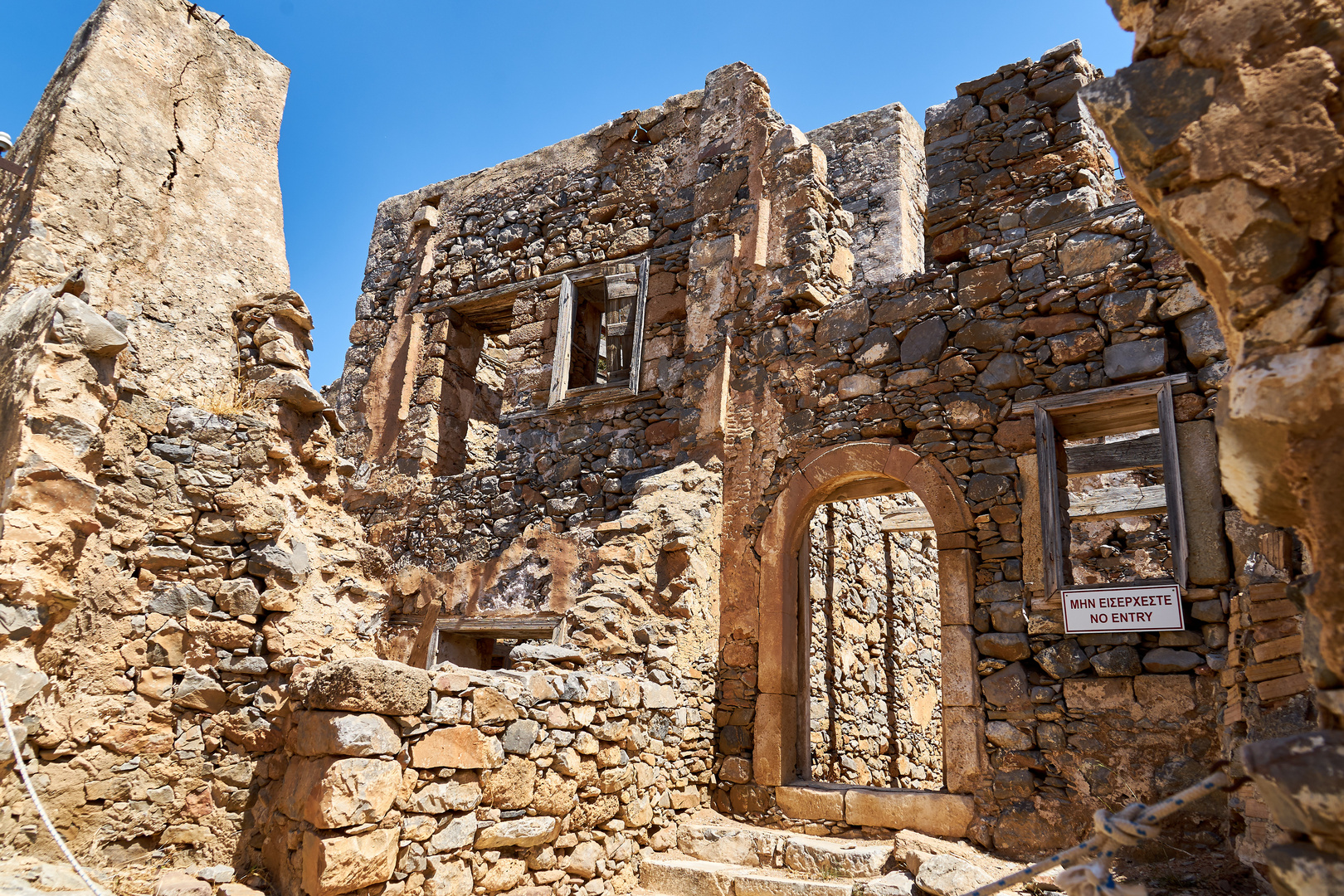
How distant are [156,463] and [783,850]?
4.42 metres

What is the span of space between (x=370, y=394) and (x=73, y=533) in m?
A: 6.02

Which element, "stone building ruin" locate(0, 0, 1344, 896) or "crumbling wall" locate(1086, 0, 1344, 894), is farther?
"stone building ruin" locate(0, 0, 1344, 896)

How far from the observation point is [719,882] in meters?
5.21

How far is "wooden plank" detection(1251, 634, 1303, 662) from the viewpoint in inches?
157

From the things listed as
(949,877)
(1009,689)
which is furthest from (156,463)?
(1009,689)

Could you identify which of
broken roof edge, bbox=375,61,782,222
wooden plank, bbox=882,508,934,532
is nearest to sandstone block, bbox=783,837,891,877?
wooden plank, bbox=882,508,934,532

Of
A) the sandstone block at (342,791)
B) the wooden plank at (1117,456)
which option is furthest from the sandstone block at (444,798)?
the wooden plank at (1117,456)

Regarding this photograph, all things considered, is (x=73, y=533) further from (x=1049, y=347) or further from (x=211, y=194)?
(x=1049, y=347)

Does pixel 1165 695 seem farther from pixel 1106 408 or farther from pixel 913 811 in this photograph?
pixel 1106 408

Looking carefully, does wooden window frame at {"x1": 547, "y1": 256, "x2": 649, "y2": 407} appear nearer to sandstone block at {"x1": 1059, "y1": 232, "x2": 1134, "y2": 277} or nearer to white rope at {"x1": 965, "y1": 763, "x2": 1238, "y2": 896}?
sandstone block at {"x1": 1059, "y1": 232, "x2": 1134, "y2": 277}

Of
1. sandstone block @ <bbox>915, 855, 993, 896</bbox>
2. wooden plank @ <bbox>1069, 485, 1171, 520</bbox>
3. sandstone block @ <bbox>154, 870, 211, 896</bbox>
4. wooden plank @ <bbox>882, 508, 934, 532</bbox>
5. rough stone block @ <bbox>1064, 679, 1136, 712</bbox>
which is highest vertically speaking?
wooden plank @ <bbox>1069, 485, 1171, 520</bbox>

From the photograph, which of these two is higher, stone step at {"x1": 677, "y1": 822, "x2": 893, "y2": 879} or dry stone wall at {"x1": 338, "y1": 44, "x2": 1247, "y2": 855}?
dry stone wall at {"x1": 338, "y1": 44, "x2": 1247, "y2": 855}

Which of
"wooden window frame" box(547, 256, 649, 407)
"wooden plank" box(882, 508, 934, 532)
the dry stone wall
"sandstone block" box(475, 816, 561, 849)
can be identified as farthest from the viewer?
"wooden plank" box(882, 508, 934, 532)

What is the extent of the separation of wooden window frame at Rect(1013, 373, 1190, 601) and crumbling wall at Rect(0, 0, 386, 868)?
4.41m
